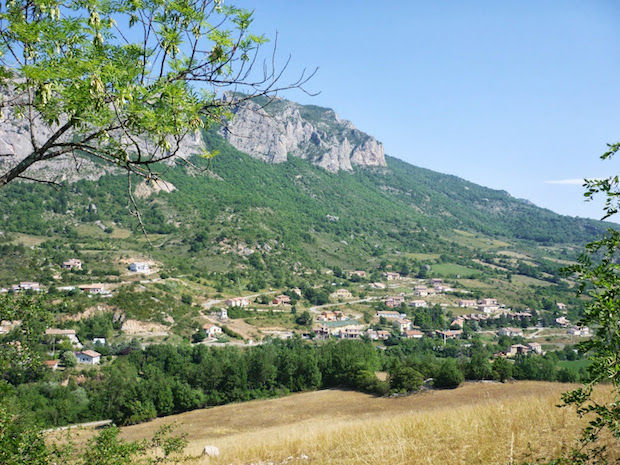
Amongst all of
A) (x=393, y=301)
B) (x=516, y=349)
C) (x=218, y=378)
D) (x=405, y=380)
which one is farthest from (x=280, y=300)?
(x=405, y=380)

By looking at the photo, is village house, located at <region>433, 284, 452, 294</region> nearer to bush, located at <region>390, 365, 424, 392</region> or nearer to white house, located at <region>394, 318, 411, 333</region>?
white house, located at <region>394, 318, 411, 333</region>

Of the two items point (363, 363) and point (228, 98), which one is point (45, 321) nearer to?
point (228, 98)

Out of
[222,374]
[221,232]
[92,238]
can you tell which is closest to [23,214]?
[92,238]

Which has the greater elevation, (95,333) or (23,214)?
(23,214)

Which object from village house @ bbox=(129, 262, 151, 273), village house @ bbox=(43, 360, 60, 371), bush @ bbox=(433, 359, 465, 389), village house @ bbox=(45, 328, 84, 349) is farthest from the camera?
village house @ bbox=(129, 262, 151, 273)

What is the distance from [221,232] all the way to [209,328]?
47.2m

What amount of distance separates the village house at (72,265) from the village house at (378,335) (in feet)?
173

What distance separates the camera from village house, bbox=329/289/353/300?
83938 mm

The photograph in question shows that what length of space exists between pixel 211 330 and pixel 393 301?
138 feet

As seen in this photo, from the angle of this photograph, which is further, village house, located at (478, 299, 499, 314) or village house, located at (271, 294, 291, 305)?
Answer: village house, located at (478, 299, 499, 314)

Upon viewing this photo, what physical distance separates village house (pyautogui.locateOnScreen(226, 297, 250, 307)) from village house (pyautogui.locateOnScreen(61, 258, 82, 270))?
91.4ft

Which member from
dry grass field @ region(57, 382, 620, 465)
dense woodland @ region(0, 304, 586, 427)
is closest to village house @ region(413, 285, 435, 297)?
dense woodland @ region(0, 304, 586, 427)

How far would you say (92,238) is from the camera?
8650 cm

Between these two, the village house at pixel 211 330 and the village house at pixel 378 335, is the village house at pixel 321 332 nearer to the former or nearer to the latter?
the village house at pixel 378 335
